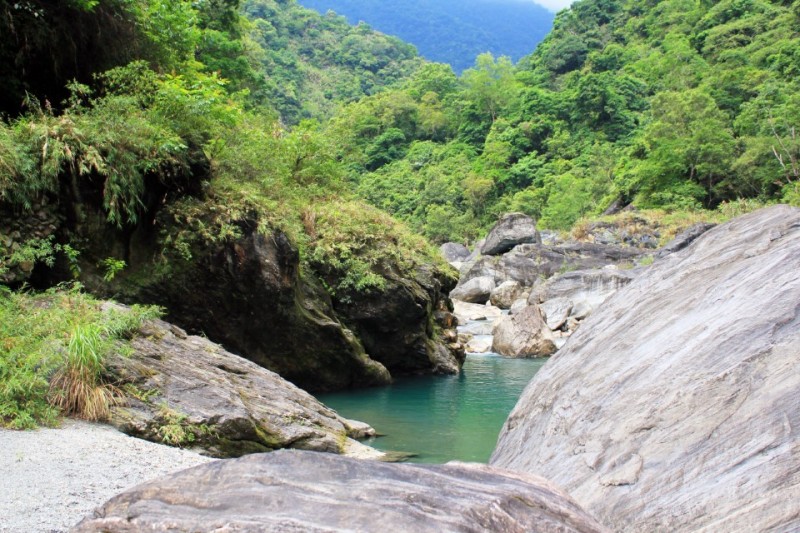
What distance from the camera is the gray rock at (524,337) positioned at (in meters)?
20.9

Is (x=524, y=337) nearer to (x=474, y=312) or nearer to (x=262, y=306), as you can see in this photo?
(x=474, y=312)

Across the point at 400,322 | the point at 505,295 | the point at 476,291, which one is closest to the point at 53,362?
the point at 400,322

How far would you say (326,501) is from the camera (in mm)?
2465

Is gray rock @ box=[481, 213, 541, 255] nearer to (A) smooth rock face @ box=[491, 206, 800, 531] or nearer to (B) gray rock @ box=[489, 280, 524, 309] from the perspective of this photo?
(B) gray rock @ box=[489, 280, 524, 309]

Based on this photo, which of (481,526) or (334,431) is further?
(334,431)

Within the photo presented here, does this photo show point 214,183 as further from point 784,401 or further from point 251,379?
point 784,401

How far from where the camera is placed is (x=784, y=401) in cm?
374

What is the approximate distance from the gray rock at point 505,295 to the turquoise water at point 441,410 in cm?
1258

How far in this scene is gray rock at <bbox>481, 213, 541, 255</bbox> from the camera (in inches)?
1483

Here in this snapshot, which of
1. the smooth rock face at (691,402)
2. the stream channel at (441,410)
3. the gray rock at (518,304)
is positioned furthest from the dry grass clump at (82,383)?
the gray rock at (518,304)

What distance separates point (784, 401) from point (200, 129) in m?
11.1

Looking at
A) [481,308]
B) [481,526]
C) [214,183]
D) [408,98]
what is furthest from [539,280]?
[408,98]

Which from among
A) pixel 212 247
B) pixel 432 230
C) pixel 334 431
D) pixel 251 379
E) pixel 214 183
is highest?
pixel 432 230

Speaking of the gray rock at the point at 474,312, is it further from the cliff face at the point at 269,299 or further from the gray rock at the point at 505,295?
the cliff face at the point at 269,299
